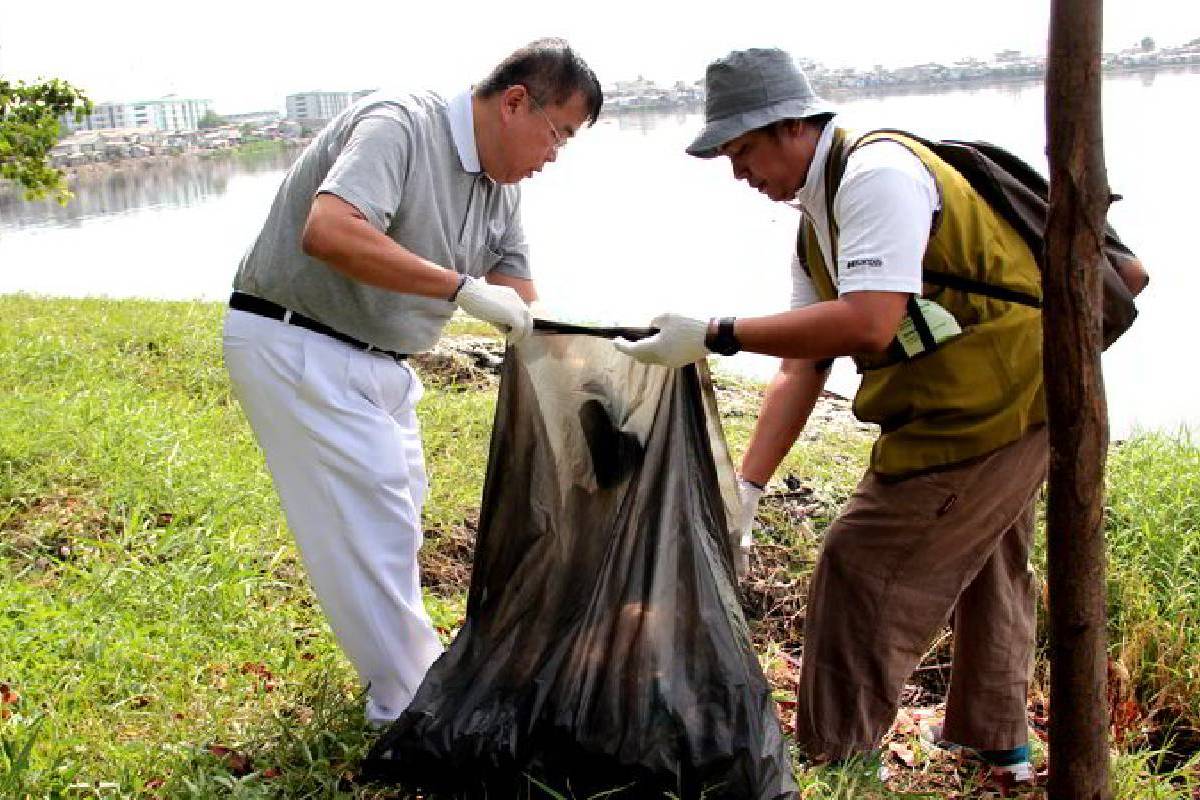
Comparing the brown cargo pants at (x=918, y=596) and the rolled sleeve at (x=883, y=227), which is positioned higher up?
the rolled sleeve at (x=883, y=227)

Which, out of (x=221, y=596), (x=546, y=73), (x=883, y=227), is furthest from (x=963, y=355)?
(x=221, y=596)

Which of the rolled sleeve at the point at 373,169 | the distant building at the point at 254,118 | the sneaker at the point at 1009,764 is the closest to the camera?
the rolled sleeve at the point at 373,169

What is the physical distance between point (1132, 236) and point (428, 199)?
1176 cm

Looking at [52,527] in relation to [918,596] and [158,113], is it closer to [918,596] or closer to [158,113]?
[918,596]

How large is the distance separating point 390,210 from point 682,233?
15.0 m

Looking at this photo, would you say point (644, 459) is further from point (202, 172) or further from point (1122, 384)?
point (202, 172)

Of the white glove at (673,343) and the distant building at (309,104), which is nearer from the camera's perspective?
the white glove at (673,343)

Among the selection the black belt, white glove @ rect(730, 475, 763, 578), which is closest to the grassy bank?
white glove @ rect(730, 475, 763, 578)

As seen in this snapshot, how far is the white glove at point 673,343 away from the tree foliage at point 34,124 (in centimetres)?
405

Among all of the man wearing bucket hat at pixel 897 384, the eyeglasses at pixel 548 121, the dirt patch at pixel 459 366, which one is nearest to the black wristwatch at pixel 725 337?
the man wearing bucket hat at pixel 897 384

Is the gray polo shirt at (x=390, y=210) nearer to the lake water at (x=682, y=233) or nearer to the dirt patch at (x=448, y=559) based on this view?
the lake water at (x=682, y=233)

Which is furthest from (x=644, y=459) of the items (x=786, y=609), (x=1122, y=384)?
(x=1122, y=384)

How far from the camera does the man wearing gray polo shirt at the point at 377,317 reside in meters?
2.34

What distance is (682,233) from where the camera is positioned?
17078 mm
